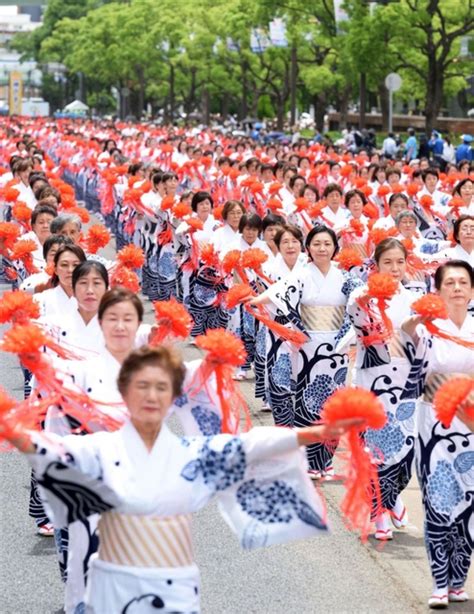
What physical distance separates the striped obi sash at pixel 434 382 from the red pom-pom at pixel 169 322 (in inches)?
52.6

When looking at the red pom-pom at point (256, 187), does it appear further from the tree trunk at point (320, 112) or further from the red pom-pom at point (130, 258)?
the tree trunk at point (320, 112)

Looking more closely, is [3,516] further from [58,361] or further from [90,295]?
[58,361]

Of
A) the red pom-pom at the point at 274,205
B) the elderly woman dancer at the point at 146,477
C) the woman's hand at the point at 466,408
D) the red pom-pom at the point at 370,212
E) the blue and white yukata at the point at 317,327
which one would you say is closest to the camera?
the elderly woman dancer at the point at 146,477

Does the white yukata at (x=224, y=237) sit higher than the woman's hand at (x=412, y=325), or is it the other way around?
the woman's hand at (x=412, y=325)

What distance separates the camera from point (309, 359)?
995 cm

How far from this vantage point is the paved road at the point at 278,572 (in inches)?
289

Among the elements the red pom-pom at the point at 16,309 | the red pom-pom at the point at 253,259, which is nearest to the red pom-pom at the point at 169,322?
the red pom-pom at the point at 16,309

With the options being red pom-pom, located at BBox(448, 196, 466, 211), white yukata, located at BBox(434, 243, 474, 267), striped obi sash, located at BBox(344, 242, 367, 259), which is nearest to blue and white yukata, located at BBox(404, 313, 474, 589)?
white yukata, located at BBox(434, 243, 474, 267)

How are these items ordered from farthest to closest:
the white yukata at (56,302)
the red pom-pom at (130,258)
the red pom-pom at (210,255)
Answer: the red pom-pom at (210,255) → the red pom-pom at (130,258) → the white yukata at (56,302)

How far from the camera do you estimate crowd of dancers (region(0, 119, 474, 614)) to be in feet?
16.9

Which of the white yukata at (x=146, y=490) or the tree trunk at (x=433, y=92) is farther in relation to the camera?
the tree trunk at (x=433, y=92)

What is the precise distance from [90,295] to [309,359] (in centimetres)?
280

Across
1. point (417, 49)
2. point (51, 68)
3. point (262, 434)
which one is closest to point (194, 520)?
point (262, 434)

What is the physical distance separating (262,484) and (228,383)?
82cm
